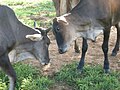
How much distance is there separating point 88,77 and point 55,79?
54cm

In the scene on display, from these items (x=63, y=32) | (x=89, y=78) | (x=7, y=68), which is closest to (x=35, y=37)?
(x=63, y=32)

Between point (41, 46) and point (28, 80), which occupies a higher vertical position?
point (41, 46)

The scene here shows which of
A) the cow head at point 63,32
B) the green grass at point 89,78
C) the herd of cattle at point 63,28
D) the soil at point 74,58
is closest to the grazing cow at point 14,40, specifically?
the herd of cattle at point 63,28

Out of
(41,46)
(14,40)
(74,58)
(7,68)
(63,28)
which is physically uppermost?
(63,28)

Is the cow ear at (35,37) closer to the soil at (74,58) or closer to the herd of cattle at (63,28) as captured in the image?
the herd of cattle at (63,28)

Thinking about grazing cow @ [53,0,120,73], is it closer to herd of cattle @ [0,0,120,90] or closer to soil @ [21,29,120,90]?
herd of cattle @ [0,0,120,90]

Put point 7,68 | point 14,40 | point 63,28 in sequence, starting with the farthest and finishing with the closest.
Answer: point 63,28
point 14,40
point 7,68

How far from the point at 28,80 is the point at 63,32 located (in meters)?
0.92

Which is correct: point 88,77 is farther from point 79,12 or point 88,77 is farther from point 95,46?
point 95,46

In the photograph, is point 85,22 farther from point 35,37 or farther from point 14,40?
point 14,40

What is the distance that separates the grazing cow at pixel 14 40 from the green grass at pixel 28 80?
0.62 ft

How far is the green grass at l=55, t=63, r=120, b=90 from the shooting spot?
525 cm

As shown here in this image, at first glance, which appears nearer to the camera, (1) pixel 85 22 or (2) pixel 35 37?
(2) pixel 35 37

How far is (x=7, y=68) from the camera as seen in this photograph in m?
5.11
